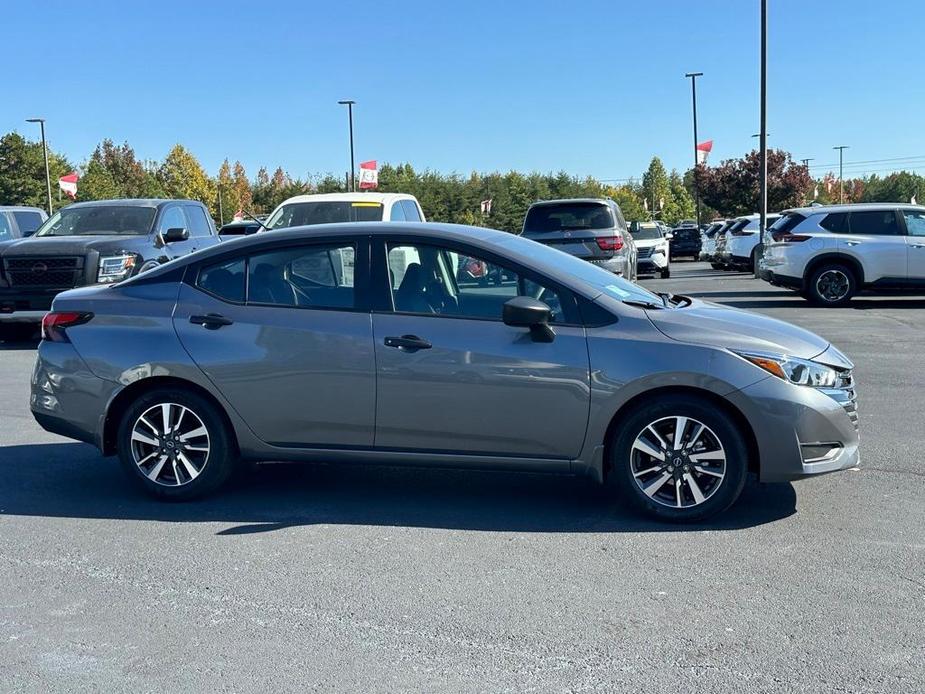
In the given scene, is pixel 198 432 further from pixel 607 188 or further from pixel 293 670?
pixel 607 188

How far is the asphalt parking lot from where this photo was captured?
3.74m

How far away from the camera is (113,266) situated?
13336 mm

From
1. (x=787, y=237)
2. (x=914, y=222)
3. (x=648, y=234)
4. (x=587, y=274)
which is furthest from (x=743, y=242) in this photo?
(x=587, y=274)

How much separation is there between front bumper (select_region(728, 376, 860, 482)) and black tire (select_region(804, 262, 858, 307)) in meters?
12.5

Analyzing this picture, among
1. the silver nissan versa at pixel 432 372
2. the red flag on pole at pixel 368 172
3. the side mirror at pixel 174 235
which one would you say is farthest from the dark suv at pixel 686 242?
the silver nissan versa at pixel 432 372

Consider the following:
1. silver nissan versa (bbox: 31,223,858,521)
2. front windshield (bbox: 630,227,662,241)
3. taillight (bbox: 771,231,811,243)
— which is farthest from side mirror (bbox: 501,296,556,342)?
front windshield (bbox: 630,227,662,241)

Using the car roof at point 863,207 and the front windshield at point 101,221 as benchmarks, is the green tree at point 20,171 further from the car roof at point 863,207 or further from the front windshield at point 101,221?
the car roof at point 863,207

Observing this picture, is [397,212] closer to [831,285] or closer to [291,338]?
[831,285]

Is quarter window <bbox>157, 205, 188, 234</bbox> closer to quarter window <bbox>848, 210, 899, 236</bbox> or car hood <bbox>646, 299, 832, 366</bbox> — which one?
car hood <bbox>646, 299, 832, 366</bbox>

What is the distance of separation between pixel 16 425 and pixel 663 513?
17.7ft

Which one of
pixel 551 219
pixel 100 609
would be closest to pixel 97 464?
pixel 100 609

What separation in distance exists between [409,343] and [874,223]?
533 inches

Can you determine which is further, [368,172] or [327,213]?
[368,172]

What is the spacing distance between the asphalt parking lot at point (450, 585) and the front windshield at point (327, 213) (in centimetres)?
728
